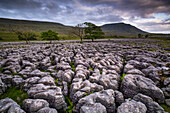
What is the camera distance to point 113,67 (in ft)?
33.1

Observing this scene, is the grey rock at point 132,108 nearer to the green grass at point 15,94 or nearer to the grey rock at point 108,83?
the grey rock at point 108,83

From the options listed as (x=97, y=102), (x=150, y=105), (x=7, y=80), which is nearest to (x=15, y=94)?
(x=7, y=80)

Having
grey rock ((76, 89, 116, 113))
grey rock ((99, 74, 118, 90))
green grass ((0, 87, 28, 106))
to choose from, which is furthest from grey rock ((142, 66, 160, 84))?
green grass ((0, 87, 28, 106))

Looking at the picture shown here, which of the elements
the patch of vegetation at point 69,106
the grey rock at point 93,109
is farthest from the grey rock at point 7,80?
the grey rock at point 93,109

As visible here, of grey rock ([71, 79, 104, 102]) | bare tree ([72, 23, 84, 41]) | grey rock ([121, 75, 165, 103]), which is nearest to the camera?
grey rock ([121, 75, 165, 103])

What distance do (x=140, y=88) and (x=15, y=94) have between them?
1019 centimetres

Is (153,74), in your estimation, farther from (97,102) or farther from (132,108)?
(97,102)

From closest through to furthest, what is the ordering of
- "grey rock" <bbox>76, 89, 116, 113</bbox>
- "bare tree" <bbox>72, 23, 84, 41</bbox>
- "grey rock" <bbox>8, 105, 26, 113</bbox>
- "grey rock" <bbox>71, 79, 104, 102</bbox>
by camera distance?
1. "grey rock" <bbox>8, 105, 26, 113</bbox>
2. "grey rock" <bbox>76, 89, 116, 113</bbox>
3. "grey rock" <bbox>71, 79, 104, 102</bbox>
4. "bare tree" <bbox>72, 23, 84, 41</bbox>

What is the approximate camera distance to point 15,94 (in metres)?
6.96

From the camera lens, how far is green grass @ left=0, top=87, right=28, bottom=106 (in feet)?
21.3

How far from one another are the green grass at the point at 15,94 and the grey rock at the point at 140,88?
822 cm

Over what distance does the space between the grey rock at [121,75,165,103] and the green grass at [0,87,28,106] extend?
8.22 meters

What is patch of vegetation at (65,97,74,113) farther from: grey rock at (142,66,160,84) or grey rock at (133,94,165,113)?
grey rock at (142,66,160,84)

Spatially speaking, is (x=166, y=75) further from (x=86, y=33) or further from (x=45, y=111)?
(x=86, y=33)
